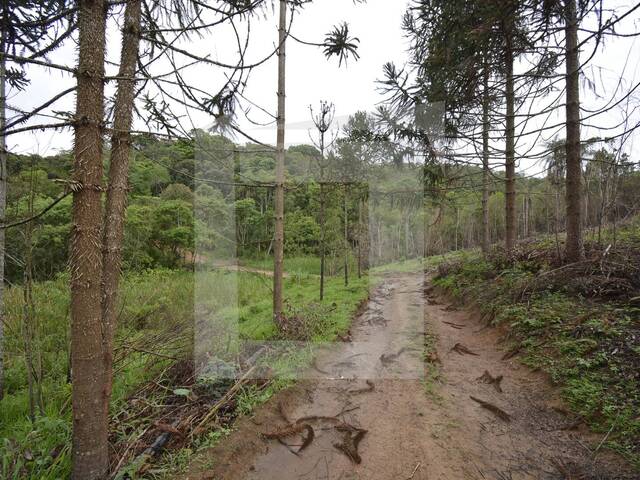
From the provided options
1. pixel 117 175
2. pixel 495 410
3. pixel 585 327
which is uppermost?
pixel 117 175

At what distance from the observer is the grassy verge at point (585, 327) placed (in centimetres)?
269

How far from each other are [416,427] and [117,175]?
10.9 feet

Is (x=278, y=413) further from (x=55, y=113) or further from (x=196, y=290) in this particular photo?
(x=196, y=290)

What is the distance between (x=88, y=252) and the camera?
6.07 feet

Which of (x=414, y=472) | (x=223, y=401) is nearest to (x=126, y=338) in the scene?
(x=223, y=401)

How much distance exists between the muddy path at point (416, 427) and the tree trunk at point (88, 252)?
0.79 m

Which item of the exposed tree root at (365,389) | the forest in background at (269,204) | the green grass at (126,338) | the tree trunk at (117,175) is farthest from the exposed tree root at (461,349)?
the tree trunk at (117,175)

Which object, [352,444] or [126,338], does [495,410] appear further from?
[126,338]

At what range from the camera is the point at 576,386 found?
306 cm

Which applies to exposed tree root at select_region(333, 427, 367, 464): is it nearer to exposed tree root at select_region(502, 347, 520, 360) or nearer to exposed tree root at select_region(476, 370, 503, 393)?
exposed tree root at select_region(476, 370, 503, 393)

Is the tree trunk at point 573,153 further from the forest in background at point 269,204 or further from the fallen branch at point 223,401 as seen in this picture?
the fallen branch at point 223,401

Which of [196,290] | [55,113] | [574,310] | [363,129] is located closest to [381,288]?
[363,129]

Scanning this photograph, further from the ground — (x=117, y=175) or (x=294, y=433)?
(x=117, y=175)

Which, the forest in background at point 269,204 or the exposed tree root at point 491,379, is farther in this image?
the forest in background at point 269,204
